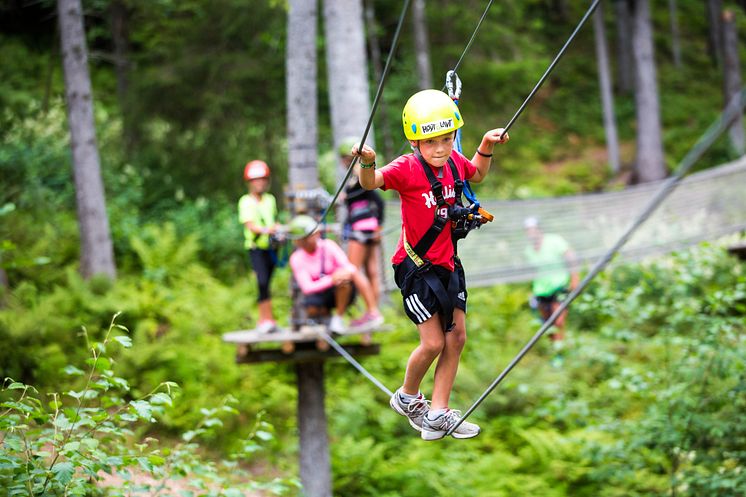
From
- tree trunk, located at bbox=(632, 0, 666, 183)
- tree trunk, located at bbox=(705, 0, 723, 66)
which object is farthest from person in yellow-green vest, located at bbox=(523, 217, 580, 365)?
tree trunk, located at bbox=(705, 0, 723, 66)

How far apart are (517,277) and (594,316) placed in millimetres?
2729

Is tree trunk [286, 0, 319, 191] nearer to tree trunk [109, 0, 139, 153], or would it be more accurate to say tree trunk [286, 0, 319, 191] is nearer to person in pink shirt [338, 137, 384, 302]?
person in pink shirt [338, 137, 384, 302]

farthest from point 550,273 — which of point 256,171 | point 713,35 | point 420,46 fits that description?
point 713,35

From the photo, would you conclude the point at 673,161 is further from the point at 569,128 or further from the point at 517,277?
the point at 517,277

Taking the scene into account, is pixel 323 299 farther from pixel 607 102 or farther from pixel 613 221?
pixel 607 102

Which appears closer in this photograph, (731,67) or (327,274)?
(327,274)

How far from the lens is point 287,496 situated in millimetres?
8992

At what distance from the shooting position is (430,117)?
3146 millimetres

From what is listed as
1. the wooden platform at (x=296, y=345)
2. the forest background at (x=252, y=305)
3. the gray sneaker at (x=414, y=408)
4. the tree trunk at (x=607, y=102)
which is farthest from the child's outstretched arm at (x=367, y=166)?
the tree trunk at (x=607, y=102)

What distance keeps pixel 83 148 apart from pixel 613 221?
263 inches

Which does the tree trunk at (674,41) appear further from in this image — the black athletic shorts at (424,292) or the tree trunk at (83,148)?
the black athletic shorts at (424,292)

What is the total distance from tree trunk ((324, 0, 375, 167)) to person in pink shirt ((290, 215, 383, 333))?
102 inches

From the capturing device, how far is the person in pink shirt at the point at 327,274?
702 cm

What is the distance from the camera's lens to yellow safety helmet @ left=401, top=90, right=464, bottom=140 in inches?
124
